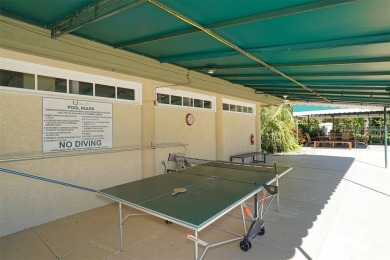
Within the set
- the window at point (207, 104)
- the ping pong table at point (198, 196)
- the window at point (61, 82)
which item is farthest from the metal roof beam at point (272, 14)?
the window at point (207, 104)

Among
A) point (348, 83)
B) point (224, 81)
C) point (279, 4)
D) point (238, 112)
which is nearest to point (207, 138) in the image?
point (224, 81)

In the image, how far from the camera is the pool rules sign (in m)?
4.29

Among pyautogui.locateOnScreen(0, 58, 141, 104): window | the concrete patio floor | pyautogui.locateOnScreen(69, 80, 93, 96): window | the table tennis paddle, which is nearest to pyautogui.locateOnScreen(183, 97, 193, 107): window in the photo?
pyautogui.locateOnScreen(0, 58, 141, 104): window

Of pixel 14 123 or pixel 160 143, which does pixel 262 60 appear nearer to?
pixel 160 143

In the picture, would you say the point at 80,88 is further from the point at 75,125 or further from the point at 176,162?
the point at 176,162

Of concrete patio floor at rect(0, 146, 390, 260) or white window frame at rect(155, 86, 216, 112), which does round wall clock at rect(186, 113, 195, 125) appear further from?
concrete patio floor at rect(0, 146, 390, 260)

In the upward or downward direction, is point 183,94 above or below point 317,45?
below

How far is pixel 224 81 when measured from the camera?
8367mm

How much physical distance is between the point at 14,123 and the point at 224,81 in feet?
20.5

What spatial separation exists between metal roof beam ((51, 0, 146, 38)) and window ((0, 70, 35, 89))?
950mm

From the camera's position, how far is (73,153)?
4551 mm

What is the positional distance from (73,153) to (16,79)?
1573mm

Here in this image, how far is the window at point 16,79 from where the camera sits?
3768 millimetres

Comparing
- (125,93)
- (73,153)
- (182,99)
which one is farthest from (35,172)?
(182,99)
